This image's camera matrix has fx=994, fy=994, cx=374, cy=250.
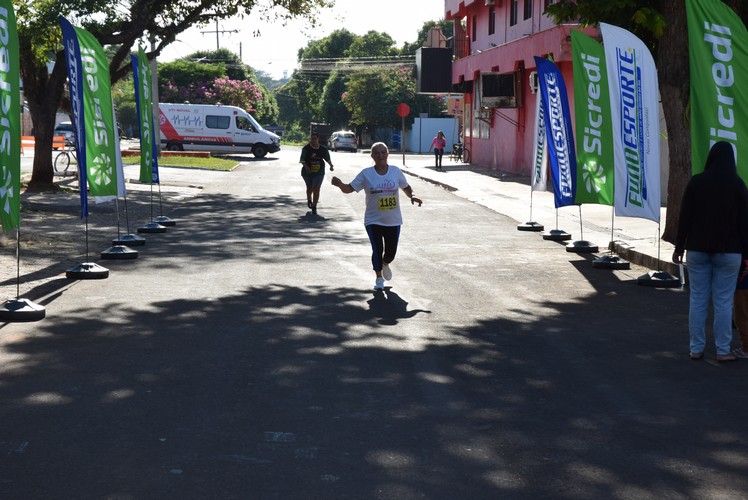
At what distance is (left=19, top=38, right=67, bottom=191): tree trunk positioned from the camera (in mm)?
23516

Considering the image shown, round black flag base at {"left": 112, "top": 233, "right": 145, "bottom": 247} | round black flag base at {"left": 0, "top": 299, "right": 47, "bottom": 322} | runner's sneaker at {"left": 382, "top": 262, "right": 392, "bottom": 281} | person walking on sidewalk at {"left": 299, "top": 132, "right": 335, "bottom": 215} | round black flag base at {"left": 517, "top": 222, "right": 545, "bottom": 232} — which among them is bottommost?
round black flag base at {"left": 517, "top": 222, "right": 545, "bottom": 232}

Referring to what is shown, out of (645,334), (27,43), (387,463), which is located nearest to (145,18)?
(27,43)

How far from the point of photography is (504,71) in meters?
38.7

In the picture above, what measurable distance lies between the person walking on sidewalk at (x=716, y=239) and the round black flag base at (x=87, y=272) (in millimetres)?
6710

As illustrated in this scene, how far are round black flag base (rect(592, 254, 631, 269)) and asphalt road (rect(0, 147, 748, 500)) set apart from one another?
2.00 ft

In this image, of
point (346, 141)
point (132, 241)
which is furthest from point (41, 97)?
point (346, 141)

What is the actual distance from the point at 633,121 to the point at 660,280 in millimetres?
2006

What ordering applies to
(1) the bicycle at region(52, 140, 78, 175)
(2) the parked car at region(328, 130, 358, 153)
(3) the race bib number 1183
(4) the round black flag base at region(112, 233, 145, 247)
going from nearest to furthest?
1. (3) the race bib number 1183
2. (4) the round black flag base at region(112, 233, 145, 247)
3. (1) the bicycle at region(52, 140, 78, 175)
4. (2) the parked car at region(328, 130, 358, 153)

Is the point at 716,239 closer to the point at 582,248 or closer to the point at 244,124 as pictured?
the point at 582,248

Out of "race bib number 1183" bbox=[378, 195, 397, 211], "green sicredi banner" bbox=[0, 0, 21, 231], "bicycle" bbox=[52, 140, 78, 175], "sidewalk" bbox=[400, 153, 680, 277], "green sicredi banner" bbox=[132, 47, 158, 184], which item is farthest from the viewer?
"bicycle" bbox=[52, 140, 78, 175]

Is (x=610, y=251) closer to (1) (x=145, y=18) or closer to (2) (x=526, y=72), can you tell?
(1) (x=145, y=18)

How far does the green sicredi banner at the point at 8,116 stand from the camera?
8359 millimetres

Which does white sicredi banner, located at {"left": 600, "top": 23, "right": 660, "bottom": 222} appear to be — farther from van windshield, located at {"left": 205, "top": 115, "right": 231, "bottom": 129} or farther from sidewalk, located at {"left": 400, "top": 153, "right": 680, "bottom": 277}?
van windshield, located at {"left": 205, "top": 115, "right": 231, "bottom": 129}

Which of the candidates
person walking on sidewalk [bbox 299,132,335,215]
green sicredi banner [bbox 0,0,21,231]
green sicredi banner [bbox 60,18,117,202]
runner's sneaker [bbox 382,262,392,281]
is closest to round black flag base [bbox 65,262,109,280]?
green sicredi banner [bbox 60,18,117,202]
